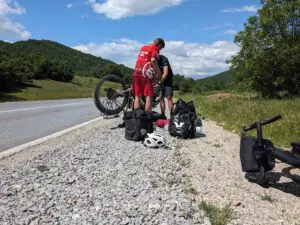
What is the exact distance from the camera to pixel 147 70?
7.54 meters

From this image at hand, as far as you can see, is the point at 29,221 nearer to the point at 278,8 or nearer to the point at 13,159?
the point at 13,159

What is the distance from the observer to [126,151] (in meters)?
5.36

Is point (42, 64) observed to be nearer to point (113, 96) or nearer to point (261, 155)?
point (113, 96)

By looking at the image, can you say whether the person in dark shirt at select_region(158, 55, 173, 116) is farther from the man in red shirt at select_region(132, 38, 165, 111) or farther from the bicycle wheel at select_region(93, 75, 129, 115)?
the bicycle wheel at select_region(93, 75, 129, 115)

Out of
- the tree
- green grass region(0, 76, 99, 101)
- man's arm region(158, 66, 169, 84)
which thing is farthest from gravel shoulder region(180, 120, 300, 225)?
green grass region(0, 76, 99, 101)

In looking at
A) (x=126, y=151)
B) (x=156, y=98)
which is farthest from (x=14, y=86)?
(x=126, y=151)

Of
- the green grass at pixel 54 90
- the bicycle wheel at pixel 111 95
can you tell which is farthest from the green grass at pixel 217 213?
the green grass at pixel 54 90

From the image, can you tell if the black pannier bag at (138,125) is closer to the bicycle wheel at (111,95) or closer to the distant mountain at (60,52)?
the bicycle wheel at (111,95)

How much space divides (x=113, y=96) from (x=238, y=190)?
5732mm

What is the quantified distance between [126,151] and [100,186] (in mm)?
1761

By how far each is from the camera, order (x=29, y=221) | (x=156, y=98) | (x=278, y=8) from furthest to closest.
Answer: (x=278, y=8), (x=156, y=98), (x=29, y=221)

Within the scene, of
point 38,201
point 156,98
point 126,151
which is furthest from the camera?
point 156,98

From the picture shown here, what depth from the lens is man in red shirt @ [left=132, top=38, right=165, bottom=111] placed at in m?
7.57

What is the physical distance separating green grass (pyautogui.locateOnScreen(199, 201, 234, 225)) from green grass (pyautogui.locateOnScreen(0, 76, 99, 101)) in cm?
3707
